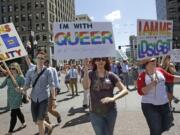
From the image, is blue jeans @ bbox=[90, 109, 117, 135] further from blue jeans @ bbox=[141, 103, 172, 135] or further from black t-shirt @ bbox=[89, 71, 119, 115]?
blue jeans @ bbox=[141, 103, 172, 135]

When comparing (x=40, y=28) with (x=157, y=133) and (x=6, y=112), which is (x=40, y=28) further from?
(x=157, y=133)

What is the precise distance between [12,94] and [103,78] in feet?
13.5

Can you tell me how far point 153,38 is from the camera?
762 cm

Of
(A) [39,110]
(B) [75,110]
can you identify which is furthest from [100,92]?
(B) [75,110]

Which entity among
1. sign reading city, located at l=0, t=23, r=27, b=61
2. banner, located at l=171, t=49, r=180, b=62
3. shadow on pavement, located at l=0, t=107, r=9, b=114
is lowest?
shadow on pavement, located at l=0, t=107, r=9, b=114

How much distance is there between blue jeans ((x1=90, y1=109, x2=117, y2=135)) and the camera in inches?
216

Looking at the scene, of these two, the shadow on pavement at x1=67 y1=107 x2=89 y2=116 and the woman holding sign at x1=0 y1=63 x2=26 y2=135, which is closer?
the woman holding sign at x1=0 y1=63 x2=26 y2=135

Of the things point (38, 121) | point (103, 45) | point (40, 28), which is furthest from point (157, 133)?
point (40, 28)

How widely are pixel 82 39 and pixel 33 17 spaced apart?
96368 mm

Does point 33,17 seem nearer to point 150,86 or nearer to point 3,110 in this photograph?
point 3,110

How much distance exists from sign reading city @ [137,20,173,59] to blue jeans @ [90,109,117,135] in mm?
1692

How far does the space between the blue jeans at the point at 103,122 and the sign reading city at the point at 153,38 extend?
1692 mm

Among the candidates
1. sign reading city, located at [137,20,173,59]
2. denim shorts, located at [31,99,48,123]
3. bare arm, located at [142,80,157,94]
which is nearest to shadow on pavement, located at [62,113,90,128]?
denim shorts, located at [31,99,48,123]

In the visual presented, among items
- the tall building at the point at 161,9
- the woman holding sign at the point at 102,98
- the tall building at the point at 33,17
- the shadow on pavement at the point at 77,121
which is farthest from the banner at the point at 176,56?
the tall building at the point at 161,9
